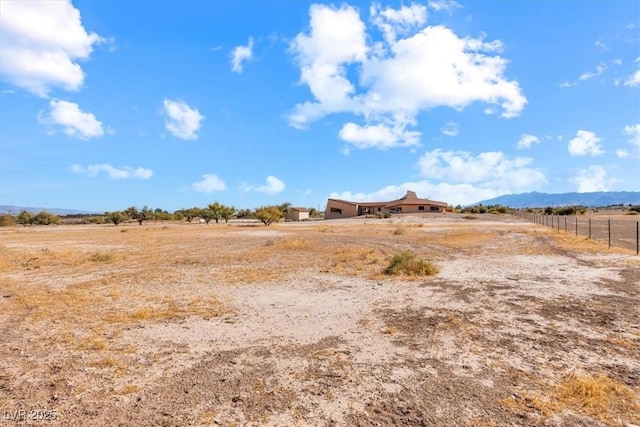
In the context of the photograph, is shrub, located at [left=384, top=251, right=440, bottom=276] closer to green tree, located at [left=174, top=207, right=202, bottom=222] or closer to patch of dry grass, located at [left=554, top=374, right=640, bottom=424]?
patch of dry grass, located at [left=554, top=374, right=640, bottom=424]

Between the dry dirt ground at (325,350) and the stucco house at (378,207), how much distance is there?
79.2 meters

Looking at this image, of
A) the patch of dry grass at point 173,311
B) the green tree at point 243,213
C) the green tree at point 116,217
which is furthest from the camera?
the green tree at point 243,213

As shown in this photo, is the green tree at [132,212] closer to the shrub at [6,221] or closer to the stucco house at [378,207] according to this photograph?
the shrub at [6,221]

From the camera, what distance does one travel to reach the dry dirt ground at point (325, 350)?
4.38 m

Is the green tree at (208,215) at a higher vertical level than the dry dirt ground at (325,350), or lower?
higher

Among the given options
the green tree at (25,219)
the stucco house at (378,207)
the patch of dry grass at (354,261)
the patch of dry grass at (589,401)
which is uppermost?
the stucco house at (378,207)

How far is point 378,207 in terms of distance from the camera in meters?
95.8

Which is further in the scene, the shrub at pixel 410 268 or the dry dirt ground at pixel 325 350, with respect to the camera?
the shrub at pixel 410 268

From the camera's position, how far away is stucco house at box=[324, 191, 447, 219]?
91.5 m

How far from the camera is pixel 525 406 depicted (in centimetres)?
439

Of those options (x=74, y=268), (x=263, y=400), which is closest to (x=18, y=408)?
(x=263, y=400)

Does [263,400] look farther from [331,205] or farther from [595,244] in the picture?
[331,205]

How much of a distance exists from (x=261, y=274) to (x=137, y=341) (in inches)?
278

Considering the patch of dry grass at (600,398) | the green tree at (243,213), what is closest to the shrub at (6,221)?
the green tree at (243,213)
